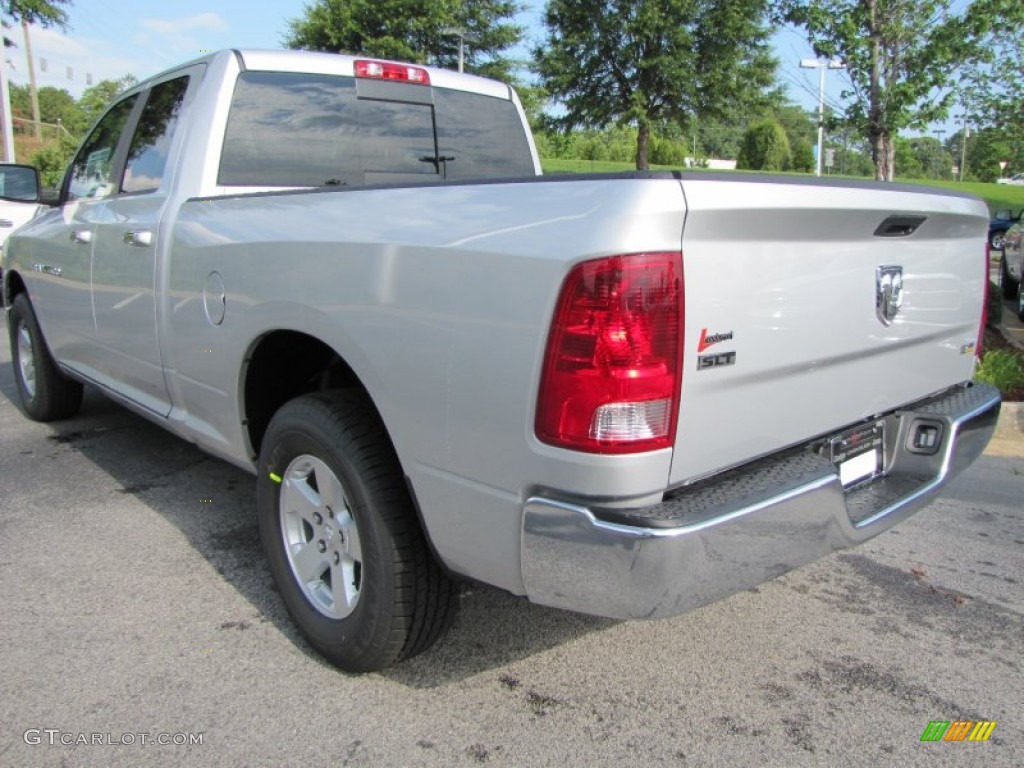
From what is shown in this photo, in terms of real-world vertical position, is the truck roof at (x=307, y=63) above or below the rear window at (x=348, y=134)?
above

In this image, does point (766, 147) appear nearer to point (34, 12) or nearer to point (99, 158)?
point (34, 12)

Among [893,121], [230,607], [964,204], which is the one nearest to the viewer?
[964,204]

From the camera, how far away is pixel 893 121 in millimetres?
9141

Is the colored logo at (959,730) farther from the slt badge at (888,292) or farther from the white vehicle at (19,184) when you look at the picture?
the white vehicle at (19,184)

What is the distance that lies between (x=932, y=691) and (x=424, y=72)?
340cm

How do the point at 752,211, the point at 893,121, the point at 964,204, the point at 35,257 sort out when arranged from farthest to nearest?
the point at 893,121
the point at 35,257
the point at 964,204
the point at 752,211

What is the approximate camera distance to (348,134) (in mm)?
3797

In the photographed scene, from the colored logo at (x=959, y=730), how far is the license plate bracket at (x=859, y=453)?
28.9 inches

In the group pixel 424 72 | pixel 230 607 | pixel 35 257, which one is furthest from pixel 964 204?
pixel 35 257

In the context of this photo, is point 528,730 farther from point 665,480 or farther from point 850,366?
point 850,366

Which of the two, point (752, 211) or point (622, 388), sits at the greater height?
point (752, 211)

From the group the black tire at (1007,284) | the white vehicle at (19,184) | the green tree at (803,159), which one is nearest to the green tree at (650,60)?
the black tire at (1007,284)

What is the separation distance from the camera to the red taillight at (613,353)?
1832mm

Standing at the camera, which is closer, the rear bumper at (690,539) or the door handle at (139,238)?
the rear bumper at (690,539)
